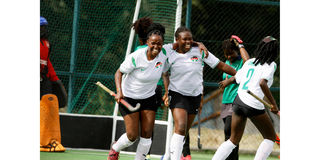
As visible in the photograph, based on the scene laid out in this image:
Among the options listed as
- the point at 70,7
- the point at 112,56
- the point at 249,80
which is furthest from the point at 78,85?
the point at 249,80

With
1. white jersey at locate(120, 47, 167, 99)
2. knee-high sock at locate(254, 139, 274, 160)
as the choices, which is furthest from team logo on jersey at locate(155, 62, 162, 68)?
knee-high sock at locate(254, 139, 274, 160)

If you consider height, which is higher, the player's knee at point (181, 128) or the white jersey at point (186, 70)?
the white jersey at point (186, 70)

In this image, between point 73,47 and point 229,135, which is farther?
point 73,47

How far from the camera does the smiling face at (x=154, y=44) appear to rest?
5766 millimetres

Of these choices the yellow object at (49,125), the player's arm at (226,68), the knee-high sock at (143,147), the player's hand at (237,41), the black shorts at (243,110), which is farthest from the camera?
the yellow object at (49,125)

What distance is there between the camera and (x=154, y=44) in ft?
18.9

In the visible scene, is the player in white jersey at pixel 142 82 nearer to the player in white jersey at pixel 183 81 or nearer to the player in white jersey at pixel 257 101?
the player in white jersey at pixel 183 81

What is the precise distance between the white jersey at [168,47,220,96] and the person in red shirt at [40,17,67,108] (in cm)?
251

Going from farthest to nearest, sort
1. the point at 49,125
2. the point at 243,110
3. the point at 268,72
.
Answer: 1. the point at 49,125
2. the point at 243,110
3. the point at 268,72

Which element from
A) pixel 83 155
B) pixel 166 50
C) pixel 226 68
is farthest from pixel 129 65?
pixel 83 155

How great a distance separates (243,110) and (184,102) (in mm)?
696

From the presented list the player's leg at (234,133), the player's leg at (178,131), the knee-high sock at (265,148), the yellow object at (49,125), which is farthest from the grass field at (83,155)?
the knee-high sock at (265,148)

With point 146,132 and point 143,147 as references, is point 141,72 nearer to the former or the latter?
point 146,132

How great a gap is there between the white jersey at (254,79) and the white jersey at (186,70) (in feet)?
1.86
